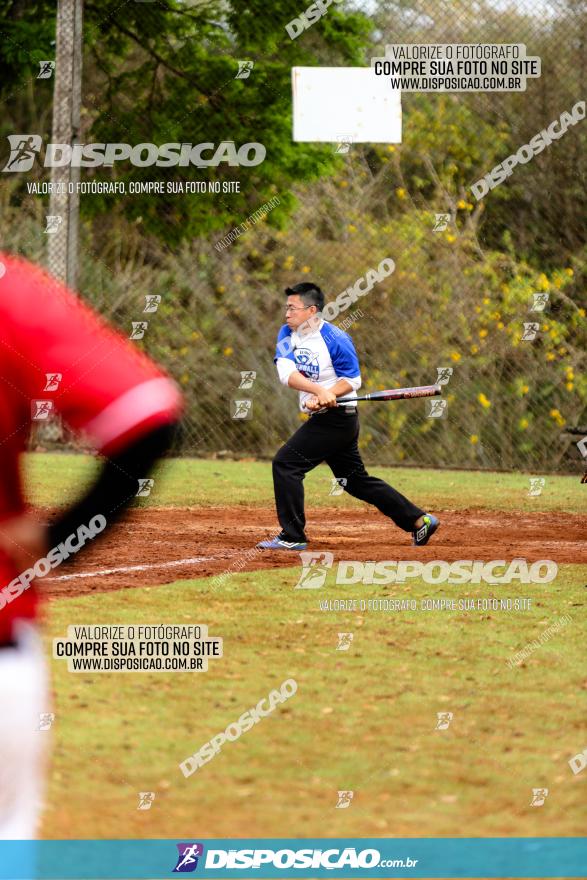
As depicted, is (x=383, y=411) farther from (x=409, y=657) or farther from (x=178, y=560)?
(x=409, y=657)

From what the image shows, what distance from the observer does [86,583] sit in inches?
298

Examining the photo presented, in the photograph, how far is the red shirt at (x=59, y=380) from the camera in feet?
6.75

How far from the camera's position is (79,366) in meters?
2.14

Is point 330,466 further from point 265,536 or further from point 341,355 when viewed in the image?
point 265,536

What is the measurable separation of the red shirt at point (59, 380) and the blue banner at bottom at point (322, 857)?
5.45ft

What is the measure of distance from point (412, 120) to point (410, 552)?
770 centimetres

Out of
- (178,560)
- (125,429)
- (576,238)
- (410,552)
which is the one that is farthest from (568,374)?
(125,429)

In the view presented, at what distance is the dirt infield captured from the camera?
810 centimetres

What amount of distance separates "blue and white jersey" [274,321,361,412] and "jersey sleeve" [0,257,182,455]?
6.37 meters

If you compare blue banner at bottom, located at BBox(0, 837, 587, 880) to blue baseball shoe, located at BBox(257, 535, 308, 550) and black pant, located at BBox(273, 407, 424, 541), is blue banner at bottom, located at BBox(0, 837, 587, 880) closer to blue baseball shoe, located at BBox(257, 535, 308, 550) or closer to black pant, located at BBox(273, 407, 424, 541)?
black pant, located at BBox(273, 407, 424, 541)

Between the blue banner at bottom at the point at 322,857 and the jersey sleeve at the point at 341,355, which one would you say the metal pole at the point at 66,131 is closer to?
the jersey sleeve at the point at 341,355

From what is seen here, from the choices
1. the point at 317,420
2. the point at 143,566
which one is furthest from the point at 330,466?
the point at 143,566

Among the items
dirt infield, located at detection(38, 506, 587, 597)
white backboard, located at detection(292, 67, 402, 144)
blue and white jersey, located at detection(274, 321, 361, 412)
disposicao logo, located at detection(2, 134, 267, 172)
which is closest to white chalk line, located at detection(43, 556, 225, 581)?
dirt infield, located at detection(38, 506, 587, 597)

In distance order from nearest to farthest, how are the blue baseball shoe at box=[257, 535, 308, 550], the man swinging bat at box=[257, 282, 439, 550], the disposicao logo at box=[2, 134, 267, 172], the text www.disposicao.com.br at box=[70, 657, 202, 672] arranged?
1. the text www.disposicao.com.br at box=[70, 657, 202, 672]
2. the man swinging bat at box=[257, 282, 439, 550]
3. the blue baseball shoe at box=[257, 535, 308, 550]
4. the disposicao logo at box=[2, 134, 267, 172]
